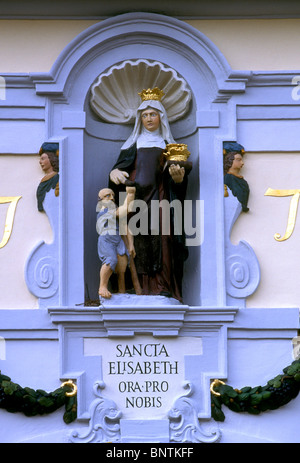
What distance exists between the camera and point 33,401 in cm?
1228

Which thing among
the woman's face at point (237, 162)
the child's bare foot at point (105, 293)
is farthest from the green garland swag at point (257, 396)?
the woman's face at point (237, 162)

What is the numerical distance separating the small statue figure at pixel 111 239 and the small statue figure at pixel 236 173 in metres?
0.75

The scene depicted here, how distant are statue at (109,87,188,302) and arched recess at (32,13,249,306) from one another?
209mm

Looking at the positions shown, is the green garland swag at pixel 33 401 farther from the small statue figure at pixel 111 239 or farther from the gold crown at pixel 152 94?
the gold crown at pixel 152 94

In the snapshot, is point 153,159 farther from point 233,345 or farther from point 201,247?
point 233,345

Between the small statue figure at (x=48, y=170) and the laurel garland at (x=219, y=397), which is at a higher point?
the small statue figure at (x=48, y=170)

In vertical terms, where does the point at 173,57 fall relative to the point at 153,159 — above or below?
above

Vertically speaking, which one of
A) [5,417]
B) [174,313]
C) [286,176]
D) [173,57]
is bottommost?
[5,417]

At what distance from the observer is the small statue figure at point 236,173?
1282 cm

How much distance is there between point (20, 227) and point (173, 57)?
184cm

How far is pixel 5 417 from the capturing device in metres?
12.3

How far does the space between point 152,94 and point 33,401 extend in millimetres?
2617

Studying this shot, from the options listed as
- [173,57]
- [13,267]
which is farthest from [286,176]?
[13,267]

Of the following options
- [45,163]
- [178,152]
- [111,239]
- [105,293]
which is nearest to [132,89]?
[178,152]
